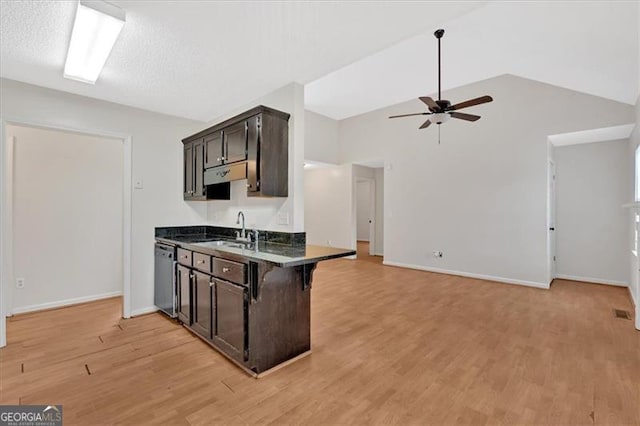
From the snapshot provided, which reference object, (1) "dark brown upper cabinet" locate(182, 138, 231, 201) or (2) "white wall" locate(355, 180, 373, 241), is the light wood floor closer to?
(1) "dark brown upper cabinet" locate(182, 138, 231, 201)

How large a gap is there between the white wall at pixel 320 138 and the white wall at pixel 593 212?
4647 mm

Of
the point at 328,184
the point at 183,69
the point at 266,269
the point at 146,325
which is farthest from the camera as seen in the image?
the point at 328,184

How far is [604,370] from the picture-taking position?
7.68ft

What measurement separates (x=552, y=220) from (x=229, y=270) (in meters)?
5.74

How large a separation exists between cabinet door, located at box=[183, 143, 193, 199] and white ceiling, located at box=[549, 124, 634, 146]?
5.54 metres

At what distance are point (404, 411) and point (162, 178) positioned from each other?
3.67 m

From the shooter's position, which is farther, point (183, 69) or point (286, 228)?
point (286, 228)

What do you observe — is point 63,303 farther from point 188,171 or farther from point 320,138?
point 320,138

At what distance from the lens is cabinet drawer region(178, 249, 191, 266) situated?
304 cm

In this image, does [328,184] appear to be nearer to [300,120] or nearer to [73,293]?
[300,120]

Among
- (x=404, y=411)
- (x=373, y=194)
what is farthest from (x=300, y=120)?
(x=373, y=194)

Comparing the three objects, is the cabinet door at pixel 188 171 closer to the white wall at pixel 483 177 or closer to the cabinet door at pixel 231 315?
the cabinet door at pixel 231 315

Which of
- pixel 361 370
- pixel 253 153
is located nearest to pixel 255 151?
pixel 253 153

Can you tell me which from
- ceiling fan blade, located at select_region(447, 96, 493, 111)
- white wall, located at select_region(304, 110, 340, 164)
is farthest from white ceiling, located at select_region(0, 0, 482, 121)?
white wall, located at select_region(304, 110, 340, 164)
